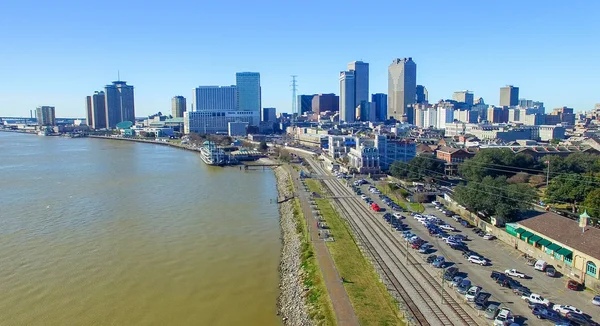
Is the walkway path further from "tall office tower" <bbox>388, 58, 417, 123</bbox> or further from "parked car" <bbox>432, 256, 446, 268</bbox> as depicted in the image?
"tall office tower" <bbox>388, 58, 417, 123</bbox>

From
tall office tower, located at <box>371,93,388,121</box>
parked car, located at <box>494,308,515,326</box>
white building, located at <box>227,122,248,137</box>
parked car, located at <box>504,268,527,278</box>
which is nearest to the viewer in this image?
parked car, located at <box>494,308,515,326</box>

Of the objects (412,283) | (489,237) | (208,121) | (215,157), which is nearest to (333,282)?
(412,283)

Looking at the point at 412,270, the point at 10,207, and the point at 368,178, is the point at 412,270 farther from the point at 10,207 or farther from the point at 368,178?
the point at 10,207

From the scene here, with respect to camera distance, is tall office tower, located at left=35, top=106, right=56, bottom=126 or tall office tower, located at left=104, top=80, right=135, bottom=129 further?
tall office tower, located at left=35, top=106, right=56, bottom=126

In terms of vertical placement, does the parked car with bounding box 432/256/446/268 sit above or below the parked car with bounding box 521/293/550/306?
above

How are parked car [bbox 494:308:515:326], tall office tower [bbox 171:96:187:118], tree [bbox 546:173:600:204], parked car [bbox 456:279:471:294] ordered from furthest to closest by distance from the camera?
tall office tower [bbox 171:96:187:118] → tree [bbox 546:173:600:204] → parked car [bbox 456:279:471:294] → parked car [bbox 494:308:515:326]

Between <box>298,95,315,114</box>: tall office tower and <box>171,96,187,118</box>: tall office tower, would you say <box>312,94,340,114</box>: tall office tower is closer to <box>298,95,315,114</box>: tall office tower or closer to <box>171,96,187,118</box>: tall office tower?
<box>298,95,315,114</box>: tall office tower

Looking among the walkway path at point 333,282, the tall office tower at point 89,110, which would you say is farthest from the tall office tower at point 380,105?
the walkway path at point 333,282

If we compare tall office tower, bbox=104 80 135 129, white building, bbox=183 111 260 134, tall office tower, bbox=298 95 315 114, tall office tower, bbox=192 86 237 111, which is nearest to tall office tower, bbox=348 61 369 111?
tall office tower, bbox=298 95 315 114

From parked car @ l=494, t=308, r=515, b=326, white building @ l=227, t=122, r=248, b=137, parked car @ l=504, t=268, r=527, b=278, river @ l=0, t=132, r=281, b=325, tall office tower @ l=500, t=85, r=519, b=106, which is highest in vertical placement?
tall office tower @ l=500, t=85, r=519, b=106
